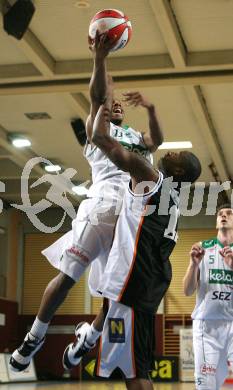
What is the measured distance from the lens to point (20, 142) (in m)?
15.6

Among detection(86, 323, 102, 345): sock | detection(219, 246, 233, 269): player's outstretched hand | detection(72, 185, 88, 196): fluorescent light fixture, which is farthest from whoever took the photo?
detection(72, 185, 88, 196): fluorescent light fixture

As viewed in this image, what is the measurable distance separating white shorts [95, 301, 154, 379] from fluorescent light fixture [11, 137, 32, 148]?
10.7 metres

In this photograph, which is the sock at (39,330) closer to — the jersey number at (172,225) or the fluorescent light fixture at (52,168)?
the jersey number at (172,225)

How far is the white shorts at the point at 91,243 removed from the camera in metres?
5.62

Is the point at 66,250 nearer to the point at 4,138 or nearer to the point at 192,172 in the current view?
the point at 192,172

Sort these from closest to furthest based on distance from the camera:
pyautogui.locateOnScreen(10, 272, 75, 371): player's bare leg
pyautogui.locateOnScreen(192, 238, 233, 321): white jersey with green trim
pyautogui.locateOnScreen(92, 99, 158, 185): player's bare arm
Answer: pyautogui.locateOnScreen(92, 99, 158, 185): player's bare arm
pyautogui.locateOnScreen(10, 272, 75, 371): player's bare leg
pyautogui.locateOnScreen(192, 238, 233, 321): white jersey with green trim

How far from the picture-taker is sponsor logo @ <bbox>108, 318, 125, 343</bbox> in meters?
4.91

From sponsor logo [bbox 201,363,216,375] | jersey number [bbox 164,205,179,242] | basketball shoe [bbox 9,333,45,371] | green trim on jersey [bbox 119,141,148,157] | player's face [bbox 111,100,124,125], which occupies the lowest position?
sponsor logo [bbox 201,363,216,375]

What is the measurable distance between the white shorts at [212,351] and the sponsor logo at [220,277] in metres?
0.40

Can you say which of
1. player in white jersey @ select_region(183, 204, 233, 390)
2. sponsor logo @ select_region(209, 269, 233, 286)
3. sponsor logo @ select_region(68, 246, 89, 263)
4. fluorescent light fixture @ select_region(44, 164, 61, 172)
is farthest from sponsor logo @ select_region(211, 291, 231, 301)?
fluorescent light fixture @ select_region(44, 164, 61, 172)

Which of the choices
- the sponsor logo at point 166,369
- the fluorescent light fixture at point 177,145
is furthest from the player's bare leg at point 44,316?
the sponsor logo at point 166,369

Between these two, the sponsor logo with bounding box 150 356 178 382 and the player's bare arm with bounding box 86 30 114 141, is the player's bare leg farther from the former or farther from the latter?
the sponsor logo with bounding box 150 356 178 382

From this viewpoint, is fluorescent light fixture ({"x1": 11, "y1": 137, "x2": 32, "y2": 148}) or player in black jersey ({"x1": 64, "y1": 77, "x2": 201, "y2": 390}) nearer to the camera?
player in black jersey ({"x1": 64, "y1": 77, "x2": 201, "y2": 390})

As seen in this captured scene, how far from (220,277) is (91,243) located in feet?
8.73
